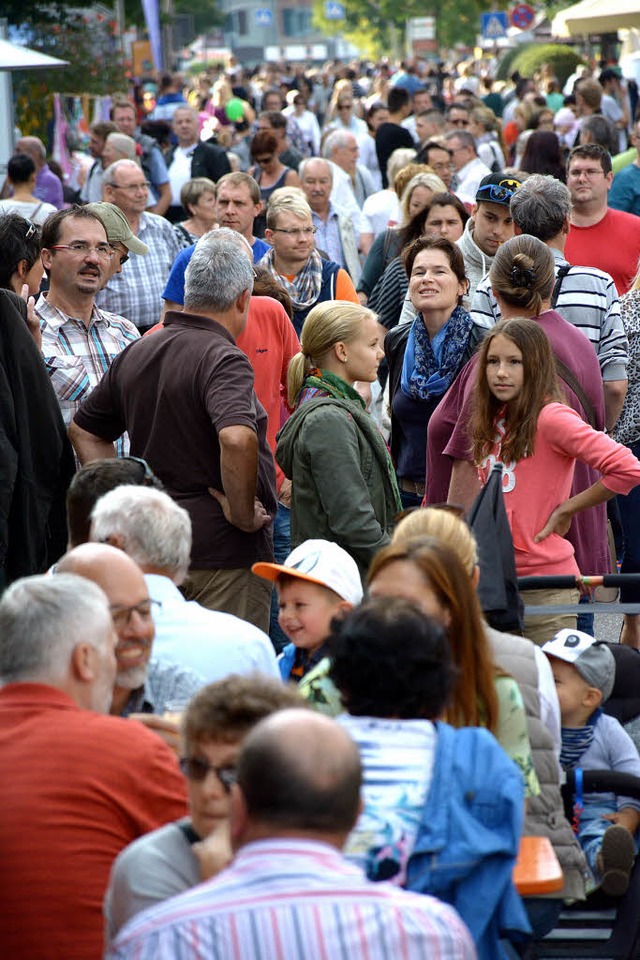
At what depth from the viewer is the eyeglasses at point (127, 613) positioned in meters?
3.47

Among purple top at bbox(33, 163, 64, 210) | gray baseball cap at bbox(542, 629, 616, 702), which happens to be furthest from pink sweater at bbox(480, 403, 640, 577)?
purple top at bbox(33, 163, 64, 210)

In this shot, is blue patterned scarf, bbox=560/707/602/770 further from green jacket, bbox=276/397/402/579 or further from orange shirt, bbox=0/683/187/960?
orange shirt, bbox=0/683/187/960

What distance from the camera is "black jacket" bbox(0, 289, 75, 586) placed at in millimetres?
5609

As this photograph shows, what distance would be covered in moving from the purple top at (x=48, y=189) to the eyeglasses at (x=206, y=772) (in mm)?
11630

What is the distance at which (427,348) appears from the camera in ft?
21.4

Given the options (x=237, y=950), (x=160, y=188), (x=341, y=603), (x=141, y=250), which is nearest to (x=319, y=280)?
(x=141, y=250)

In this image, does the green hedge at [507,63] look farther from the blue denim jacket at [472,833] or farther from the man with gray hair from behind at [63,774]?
the blue denim jacket at [472,833]

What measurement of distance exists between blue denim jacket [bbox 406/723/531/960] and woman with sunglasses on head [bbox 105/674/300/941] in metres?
0.32

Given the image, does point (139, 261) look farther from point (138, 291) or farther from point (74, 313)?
point (74, 313)

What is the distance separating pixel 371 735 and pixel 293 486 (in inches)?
112

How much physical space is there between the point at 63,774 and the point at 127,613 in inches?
25.3

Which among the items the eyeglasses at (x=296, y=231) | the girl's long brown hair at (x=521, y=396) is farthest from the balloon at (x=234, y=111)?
the girl's long brown hair at (x=521, y=396)

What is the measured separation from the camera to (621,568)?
7176 mm

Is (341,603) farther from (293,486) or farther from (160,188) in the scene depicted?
A: (160,188)
